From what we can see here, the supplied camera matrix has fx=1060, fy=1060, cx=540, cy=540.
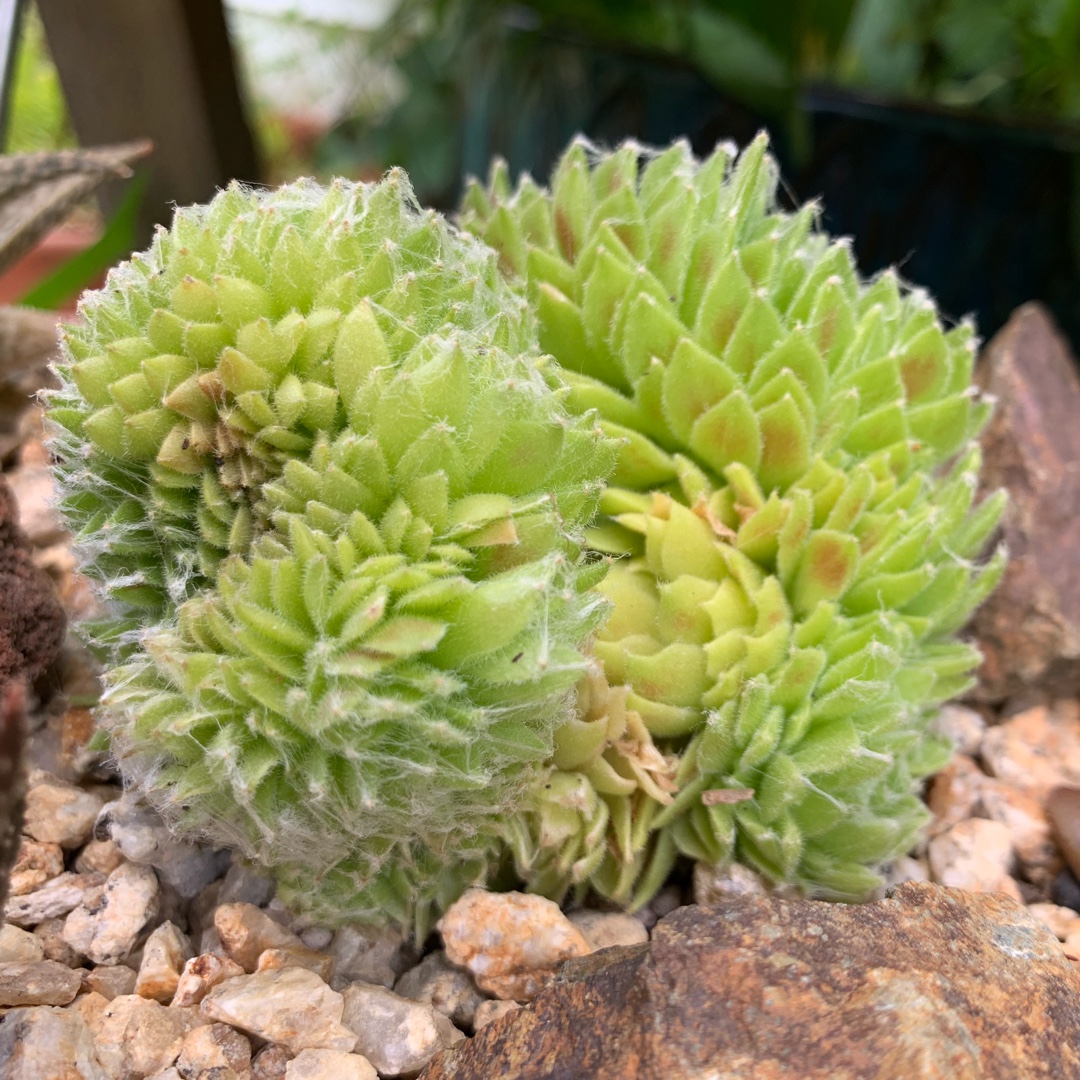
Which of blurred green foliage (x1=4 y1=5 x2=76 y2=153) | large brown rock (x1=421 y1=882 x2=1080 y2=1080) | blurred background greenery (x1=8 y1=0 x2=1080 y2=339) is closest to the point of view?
large brown rock (x1=421 y1=882 x2=1080 y2=1080)

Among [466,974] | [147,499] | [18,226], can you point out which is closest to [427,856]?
[466,974]

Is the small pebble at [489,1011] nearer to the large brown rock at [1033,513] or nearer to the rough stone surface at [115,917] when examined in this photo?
the rough stone surface at [115,917]

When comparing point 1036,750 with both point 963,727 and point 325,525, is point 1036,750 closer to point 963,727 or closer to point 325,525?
point 963,727

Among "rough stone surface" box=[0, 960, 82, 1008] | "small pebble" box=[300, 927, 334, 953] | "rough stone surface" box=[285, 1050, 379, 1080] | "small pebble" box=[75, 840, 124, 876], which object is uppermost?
"small pebble" box=[75, 840, 124, 876]

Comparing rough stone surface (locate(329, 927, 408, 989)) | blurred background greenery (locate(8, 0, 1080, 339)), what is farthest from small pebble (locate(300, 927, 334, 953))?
blurred background greenery (locate(8, 0, 1080, 339))

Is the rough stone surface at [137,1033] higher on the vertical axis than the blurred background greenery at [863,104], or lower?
lower

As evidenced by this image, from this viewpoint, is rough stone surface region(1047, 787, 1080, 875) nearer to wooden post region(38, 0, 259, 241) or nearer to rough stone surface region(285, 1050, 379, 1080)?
rough stone surface region(285, 1050, 379, 1080)

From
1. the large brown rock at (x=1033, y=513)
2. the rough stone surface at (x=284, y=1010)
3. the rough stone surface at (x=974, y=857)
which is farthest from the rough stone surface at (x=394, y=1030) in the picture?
the large brown rock at (x=1033, y=513)
